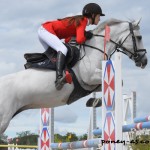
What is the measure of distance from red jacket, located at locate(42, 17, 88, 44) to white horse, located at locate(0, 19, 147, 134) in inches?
7.5

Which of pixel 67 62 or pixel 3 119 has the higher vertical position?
pixel 67 62

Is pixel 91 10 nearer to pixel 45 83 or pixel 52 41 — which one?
pixel 52 41

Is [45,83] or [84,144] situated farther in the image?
[84,144]

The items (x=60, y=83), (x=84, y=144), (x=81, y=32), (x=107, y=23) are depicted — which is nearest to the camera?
(x=60, y=83)

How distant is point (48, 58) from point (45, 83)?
31 cm

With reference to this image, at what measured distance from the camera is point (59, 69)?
4852 millimetres

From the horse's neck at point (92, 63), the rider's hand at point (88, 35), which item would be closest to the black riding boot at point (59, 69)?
the horse's neck at point (92, 63)

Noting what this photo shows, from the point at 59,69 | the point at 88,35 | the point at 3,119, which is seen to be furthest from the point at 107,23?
the point at 3,119

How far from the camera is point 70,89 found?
194 inches

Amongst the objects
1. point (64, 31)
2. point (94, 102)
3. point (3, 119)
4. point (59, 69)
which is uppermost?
point (64, 31)

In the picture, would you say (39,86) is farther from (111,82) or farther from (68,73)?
(111,82)

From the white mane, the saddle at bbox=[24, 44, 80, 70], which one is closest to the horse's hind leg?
the saddle at bbox=[24, 44, 80, 70]

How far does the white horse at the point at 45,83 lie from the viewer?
4.90m

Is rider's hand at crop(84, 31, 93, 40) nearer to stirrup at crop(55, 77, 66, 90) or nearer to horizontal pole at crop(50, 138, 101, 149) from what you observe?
stirrup at crop(55, 77, 66, 90)
